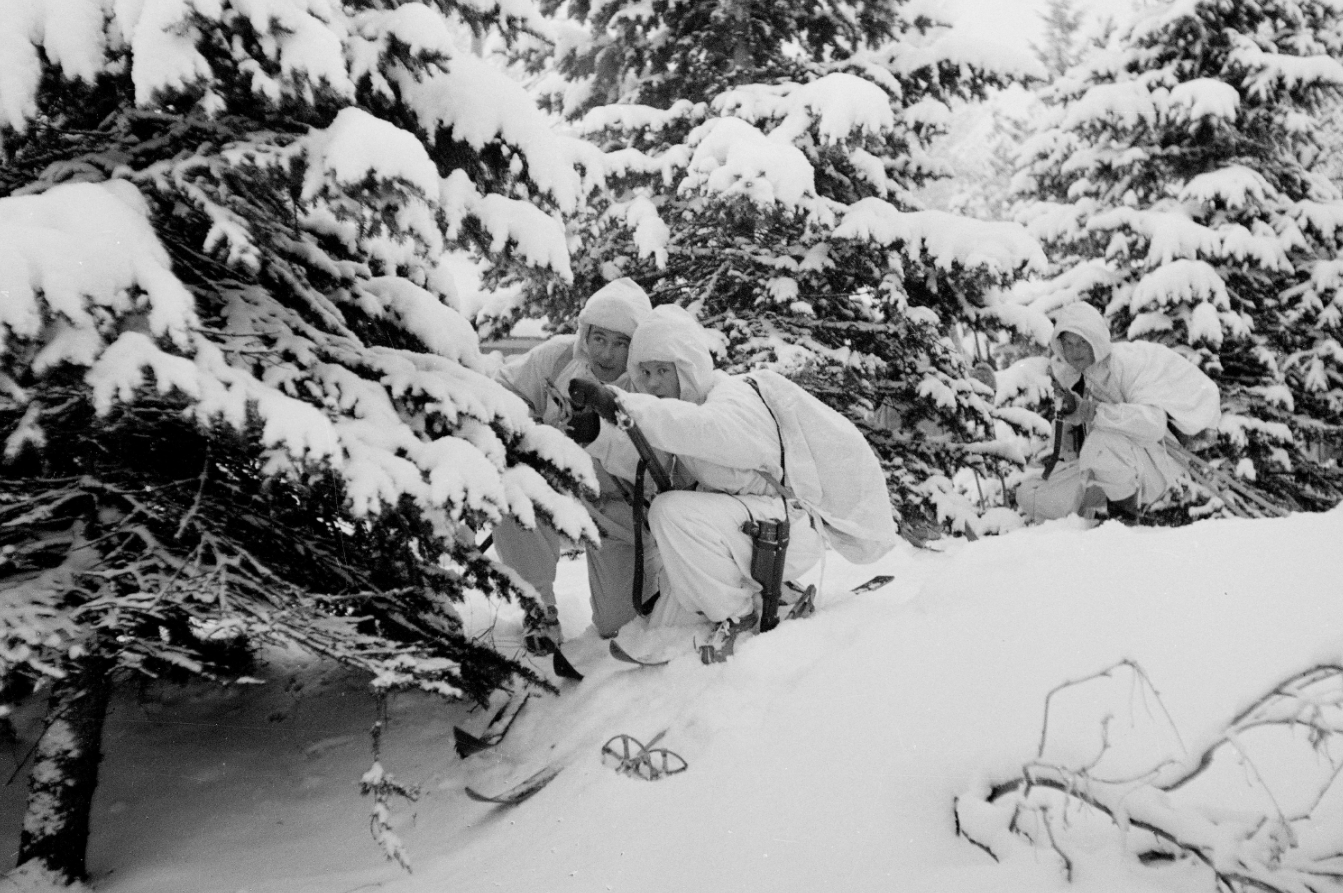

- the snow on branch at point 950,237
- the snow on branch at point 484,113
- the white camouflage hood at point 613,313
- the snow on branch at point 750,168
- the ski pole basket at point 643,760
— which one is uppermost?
the snow on branch at point 484,113

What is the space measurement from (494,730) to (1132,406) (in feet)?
16.2

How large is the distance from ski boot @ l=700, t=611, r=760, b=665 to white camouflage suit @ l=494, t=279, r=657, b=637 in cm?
64

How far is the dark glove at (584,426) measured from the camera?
3.66m

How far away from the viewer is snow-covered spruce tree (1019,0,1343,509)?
8.73 meters

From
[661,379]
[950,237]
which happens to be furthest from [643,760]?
[950,237]

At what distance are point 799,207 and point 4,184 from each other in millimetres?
4876

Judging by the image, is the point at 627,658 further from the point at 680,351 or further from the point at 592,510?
the point at 680,351

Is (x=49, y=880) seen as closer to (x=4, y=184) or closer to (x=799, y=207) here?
(x=4, y=184)

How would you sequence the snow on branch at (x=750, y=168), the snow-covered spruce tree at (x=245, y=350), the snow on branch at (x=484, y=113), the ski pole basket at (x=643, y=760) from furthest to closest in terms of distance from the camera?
the snow on branch at (x=750, y=168)
the snow on branch at (x=484, y=113)
the ski pole basket at (x=643, y=760)
the snow-covered spruce tree at (x=245, y=350)

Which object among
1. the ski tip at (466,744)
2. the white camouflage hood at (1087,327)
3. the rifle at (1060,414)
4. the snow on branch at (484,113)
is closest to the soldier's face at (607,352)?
the snow on branch at (484,113)

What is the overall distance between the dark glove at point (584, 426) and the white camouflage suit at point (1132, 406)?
4.02 metres

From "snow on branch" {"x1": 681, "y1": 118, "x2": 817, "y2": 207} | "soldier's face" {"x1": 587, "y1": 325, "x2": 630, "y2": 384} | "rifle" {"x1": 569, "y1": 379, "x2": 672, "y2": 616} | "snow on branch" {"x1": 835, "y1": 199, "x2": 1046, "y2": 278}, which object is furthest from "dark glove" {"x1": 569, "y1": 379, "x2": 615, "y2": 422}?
"snow on branch" {"x1": 835, "y1": 199, "x2": 1046, "y2": 278}

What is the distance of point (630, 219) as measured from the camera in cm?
611

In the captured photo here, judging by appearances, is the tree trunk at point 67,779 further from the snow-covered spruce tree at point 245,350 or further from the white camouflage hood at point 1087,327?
the white camouflage hood at point 1087,327
